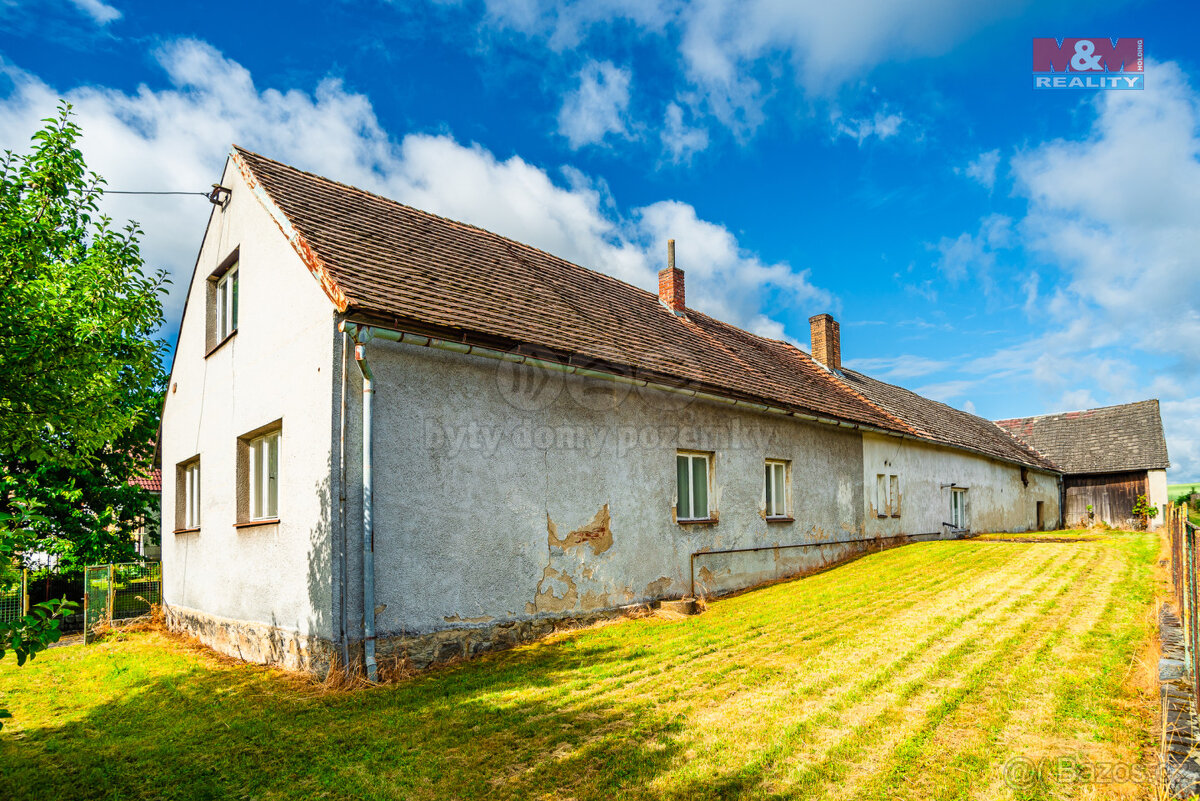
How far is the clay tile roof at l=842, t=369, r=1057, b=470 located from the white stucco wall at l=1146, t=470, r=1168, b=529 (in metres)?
3.62

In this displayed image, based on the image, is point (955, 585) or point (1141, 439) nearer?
point (955, 585)

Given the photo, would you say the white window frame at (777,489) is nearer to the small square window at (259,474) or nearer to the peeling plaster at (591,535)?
the peeling plaster at (591,535)

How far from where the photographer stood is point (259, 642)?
880cm

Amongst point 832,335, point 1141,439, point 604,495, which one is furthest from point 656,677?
point 1141,439

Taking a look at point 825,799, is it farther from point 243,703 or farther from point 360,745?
point 243,703

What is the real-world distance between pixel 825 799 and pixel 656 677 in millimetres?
2969

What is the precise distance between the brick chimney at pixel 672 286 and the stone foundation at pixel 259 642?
1147cm

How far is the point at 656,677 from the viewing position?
6805 mm

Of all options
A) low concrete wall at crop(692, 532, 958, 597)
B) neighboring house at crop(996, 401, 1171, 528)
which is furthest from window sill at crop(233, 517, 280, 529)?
neighboring house at crop(996, 401, 1171, 528)

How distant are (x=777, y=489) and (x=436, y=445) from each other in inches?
322

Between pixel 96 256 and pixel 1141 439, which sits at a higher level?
pixel 96 256

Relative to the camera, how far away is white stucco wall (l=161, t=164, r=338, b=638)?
772 cm

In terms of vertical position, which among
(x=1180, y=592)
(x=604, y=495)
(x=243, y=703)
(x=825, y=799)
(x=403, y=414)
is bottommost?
(x=243, y=703)

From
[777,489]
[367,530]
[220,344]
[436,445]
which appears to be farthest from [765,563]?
[220,344]
